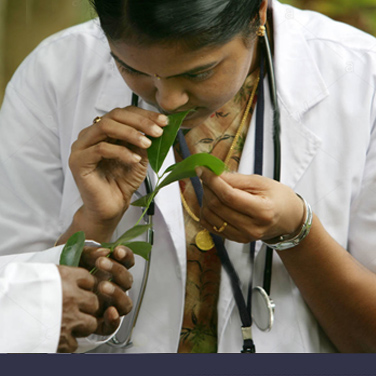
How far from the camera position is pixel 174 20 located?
0.57m

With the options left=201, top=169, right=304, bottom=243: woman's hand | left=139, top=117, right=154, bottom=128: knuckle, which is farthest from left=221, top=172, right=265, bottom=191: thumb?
left=139, top=117, right=154, bottom=128: knuckle

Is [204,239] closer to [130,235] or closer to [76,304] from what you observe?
[130,235]

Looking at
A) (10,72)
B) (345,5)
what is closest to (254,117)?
(345,5)

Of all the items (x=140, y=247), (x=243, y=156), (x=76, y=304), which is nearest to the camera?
(x=76, y=304)

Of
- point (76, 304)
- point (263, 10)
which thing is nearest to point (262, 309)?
point (76, 304)

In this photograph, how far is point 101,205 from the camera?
715mm

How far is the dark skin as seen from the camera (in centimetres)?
56

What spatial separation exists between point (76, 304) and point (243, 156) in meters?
0.33

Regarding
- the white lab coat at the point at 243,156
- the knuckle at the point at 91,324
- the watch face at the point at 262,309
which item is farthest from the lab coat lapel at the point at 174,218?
the knuckle at the point at 91,324

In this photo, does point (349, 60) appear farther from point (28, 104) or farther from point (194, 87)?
point (28, 104)

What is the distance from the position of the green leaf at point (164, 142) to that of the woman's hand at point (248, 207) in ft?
0.20

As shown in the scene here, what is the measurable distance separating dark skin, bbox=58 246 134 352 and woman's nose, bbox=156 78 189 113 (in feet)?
0.56

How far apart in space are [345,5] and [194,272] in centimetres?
51

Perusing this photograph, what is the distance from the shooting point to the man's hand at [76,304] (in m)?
0.56
